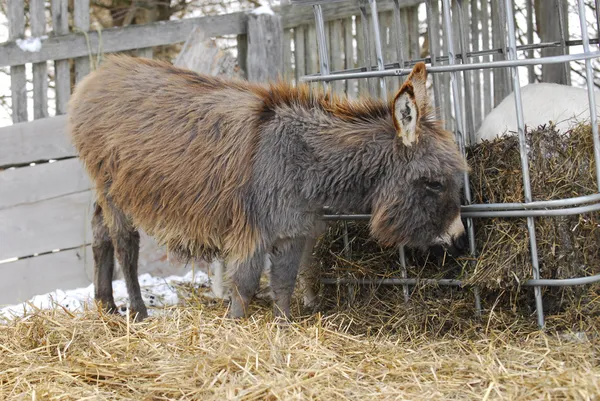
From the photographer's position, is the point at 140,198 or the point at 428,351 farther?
the point at 140,198

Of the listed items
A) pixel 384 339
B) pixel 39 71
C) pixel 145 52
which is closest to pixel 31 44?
pixel 39 71

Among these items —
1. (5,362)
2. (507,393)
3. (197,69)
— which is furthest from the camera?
(197,69)

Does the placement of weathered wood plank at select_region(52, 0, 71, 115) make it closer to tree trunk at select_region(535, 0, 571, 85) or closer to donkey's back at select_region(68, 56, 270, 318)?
donkey's back at select_region(68, 56, 270, 318)

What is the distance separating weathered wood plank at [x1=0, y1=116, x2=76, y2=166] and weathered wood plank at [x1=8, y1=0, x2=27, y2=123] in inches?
4.5

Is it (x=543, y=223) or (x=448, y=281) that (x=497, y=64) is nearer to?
(x=543, y=223)

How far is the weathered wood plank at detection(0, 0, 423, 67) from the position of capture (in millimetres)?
6195

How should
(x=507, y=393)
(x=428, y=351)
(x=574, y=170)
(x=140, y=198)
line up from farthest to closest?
(x=140, y=198), (x=574, y=170), (x=428, y=351), (x=507, y=393)

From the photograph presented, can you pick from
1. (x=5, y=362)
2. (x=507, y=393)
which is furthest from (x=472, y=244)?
(x=5, y=362)

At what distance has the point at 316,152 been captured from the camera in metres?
4.56

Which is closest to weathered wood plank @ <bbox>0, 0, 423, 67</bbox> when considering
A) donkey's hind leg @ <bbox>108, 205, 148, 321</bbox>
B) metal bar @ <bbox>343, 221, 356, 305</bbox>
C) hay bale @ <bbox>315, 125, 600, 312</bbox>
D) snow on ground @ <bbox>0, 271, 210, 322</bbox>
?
donkey's hind leg @ <bbox>108, 205, 148, 321</bbox>

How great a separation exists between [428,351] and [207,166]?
1.69 m

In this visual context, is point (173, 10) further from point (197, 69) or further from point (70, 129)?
point (70, 129)

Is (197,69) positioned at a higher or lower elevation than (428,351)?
higher

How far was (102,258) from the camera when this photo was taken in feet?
18.6
